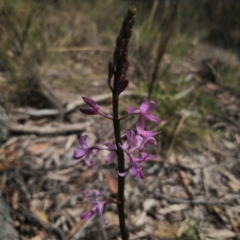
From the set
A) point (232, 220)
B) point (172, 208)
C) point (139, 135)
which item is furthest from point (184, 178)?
point (139, 135)

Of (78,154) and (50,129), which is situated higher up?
(78,154)

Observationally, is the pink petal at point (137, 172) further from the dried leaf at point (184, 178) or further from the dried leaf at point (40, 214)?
the dried leaf at point (184, 178)

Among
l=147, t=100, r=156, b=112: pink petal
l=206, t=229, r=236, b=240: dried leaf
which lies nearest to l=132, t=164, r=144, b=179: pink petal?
l=147, t=100, r=156, b=112: pink petal

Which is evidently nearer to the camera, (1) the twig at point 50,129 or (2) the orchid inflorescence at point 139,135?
(2) the orchid inflorescence at point 139,135

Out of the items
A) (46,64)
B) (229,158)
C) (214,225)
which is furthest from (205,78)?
(214,225)

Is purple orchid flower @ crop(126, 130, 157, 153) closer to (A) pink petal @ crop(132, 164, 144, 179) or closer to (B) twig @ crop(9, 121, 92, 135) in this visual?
(A) pink petal @ crop(132, 164, 144, 179)

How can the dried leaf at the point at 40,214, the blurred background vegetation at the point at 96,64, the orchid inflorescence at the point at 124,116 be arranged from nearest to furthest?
1. the orchid inflorescence at the point at 124,116
2. the dried leaf at the point at 40,214
3. the blurred background vegetation at the point at 96,64

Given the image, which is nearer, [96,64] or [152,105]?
[152,105]

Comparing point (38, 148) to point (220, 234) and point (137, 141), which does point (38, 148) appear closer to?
point (220, 234)

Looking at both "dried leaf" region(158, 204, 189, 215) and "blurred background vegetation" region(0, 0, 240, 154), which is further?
"blurred background vegetation" region(0, 0, 240, 154)

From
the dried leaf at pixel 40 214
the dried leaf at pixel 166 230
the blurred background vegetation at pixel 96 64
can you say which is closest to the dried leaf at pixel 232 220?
the dried leaf at pixel 166 230

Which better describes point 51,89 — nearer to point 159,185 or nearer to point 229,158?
point 159,185
